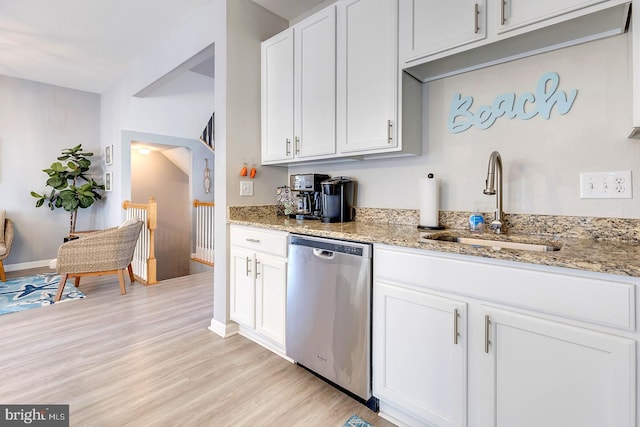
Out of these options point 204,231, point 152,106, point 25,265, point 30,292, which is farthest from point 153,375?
point 25,265

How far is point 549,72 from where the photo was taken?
61.7 inches

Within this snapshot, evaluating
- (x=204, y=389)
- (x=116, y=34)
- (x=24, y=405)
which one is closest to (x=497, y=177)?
(x=204, y=389)

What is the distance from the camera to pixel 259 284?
219 cm

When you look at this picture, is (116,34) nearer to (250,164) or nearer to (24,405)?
(250,164)

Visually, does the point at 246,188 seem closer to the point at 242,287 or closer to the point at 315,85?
the point at 242,287

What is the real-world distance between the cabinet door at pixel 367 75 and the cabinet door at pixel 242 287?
40.7 inches

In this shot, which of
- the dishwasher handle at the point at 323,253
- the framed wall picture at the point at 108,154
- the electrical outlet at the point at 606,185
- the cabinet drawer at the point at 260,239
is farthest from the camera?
the framed wall picture at the point at 108,154

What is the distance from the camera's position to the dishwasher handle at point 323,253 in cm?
168

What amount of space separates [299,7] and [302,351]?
8.54ft

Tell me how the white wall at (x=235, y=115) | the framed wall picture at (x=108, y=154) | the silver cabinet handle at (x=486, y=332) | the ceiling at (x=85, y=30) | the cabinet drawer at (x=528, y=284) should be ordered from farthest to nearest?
the framed wall picture at (x=108, y=154) → the ceiling at (x=85, y=30) → the white wall at (x=235, y=115) → the silver cabinet handle at (x=486, y=332) → the cabinet drawer at (x=528, y=284)

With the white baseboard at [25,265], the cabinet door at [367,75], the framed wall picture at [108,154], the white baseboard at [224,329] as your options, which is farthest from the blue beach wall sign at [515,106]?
the white baseboard at [25,265]

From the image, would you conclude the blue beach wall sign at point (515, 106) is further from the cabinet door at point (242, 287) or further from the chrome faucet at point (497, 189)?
the cabinet door at point (242, 287)

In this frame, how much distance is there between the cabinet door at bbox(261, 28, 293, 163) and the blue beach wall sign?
3.71ft

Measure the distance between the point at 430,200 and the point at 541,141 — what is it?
607 mm
